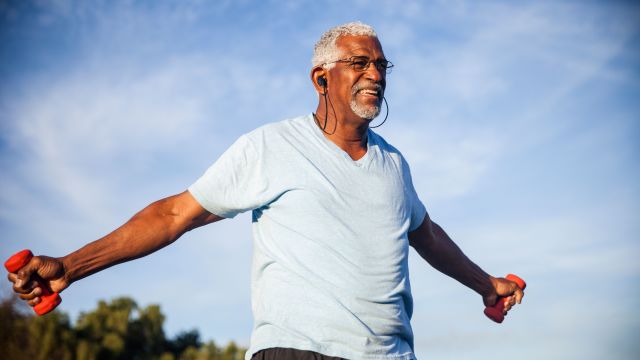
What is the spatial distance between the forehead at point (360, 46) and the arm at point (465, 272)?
4.09 ft

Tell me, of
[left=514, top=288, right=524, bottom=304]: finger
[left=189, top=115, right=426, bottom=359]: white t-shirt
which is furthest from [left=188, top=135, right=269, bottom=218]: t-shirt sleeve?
[left=514, top=288, right=524, bottom=304]: finger

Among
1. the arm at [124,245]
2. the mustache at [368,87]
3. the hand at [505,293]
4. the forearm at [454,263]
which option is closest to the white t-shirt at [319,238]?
the arm at [124,245]

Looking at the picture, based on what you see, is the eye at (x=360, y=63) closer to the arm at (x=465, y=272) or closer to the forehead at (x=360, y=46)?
the forehead at (x=360, y=46)

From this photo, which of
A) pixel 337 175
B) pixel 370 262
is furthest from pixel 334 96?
pixel 370 262

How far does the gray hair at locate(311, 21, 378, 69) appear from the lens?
3.97 m

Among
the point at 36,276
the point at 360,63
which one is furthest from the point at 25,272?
the point at 360,63

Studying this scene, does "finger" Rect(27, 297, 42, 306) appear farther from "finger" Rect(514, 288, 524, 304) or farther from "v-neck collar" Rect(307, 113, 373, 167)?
"finger" Rect(514, 288, 524, 304)

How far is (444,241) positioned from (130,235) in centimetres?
213

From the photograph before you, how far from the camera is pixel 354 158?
12.1 feet

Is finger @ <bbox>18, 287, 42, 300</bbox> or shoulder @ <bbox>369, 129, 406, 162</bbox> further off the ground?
shoulder @ <bbox>369, 129, 406, 162</bbox>

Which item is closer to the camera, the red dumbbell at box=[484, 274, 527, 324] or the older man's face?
the older man's face

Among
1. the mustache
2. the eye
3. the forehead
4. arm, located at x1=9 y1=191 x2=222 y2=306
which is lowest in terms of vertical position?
arm, located at x1=9 y1=191 x2=222 y2=306

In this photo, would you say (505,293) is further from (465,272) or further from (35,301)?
(35,301)

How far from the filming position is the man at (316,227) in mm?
3064
